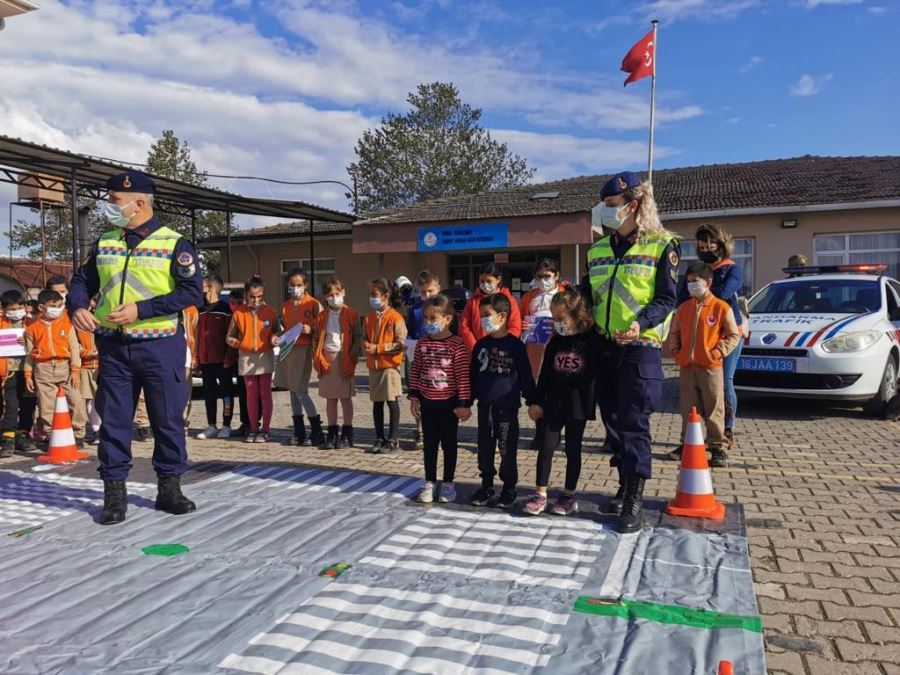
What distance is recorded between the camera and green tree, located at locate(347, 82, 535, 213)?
41.5m

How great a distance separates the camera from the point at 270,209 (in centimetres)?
1734

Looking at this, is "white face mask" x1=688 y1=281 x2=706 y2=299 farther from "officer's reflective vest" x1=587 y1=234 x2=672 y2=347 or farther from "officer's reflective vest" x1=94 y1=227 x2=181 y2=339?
"officer's reflective vest" x1=94 y1=227 x2=181 y2=339

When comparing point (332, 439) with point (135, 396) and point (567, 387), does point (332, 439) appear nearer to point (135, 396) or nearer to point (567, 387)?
point (135, 396)

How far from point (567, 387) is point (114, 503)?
3.02 metres

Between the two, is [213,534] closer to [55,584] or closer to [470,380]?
[55,584]

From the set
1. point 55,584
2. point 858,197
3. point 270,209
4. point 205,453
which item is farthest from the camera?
point 270,209

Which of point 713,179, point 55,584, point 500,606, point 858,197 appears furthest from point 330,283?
point 713,179

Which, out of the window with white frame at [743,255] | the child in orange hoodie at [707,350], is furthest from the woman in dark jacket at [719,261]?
the window with white frame at [743,255]

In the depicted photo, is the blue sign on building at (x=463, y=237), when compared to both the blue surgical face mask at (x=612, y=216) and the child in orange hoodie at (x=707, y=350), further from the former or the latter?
the blue surgical face mask at (x=612, y=216)

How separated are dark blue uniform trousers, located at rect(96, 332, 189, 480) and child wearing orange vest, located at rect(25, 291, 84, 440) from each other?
2.96 metres

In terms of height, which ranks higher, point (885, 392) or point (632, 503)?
point (885, 392)

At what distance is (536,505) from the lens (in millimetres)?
4516

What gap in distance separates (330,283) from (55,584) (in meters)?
3.94

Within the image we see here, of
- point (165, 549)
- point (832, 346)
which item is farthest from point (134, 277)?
point (832, 346)
